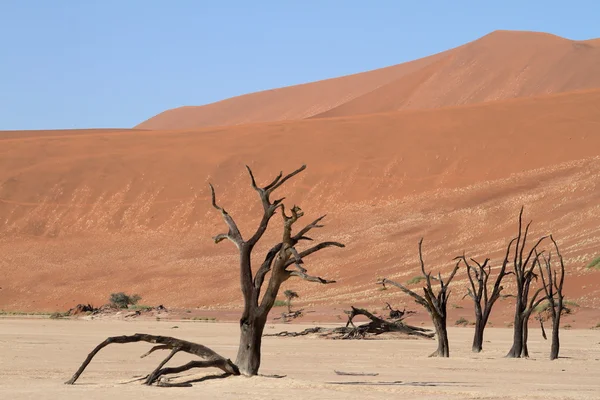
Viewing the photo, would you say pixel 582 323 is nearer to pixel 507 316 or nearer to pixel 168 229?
pixel 507 316

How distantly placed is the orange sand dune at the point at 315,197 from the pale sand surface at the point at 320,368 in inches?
570

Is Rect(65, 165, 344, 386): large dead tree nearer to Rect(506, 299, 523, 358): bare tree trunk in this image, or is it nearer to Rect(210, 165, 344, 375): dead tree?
Rect(210, 165, 344, 375): dead tree

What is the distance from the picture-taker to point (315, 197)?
66312mm

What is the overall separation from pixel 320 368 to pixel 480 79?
305 feet

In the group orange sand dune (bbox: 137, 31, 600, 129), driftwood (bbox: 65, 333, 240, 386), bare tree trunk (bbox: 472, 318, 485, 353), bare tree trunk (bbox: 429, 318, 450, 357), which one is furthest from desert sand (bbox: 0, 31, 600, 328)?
driftwood (bbox: 65, 333, 240, 386)

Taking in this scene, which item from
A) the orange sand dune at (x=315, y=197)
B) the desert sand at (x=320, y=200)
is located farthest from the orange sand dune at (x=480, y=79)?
the orange sand dune at (x=315, y=197)

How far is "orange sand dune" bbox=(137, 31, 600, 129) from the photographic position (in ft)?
341

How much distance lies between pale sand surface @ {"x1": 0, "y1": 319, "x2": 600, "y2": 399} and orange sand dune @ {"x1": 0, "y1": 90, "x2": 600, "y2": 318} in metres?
14.5

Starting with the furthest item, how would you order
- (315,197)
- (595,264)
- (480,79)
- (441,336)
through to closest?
1. (480,79)
2. (315,197)
3. (595,264)
4. (441,336)

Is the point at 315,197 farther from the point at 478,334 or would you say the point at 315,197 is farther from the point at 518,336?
the point at 518,336

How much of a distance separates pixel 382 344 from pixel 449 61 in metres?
93.7

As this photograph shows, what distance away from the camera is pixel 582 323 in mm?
35562

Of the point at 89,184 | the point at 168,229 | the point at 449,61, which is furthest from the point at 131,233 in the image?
the point at 449,61

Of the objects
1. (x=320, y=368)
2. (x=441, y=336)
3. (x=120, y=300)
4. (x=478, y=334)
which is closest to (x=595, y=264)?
(x=120, y=300)
